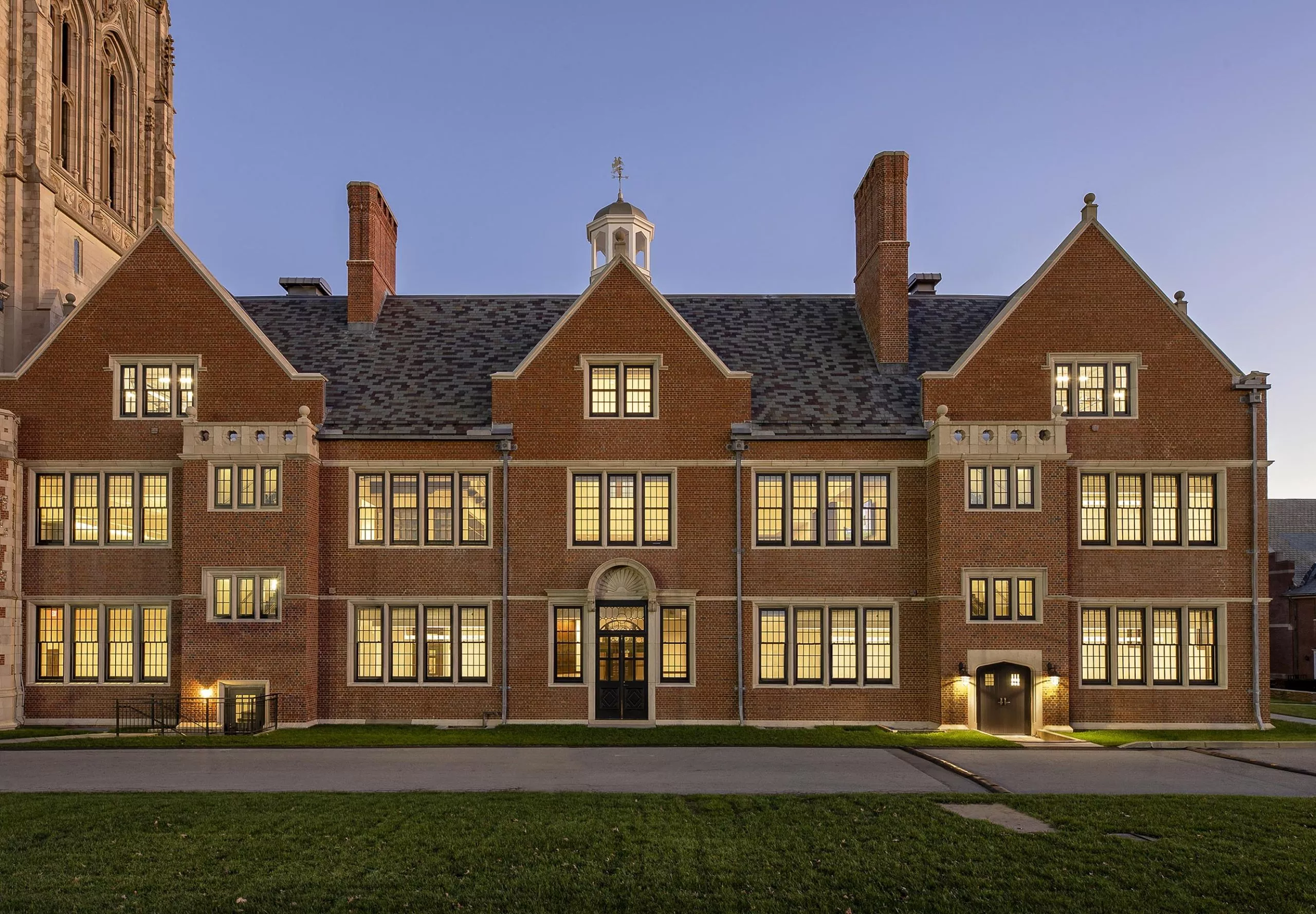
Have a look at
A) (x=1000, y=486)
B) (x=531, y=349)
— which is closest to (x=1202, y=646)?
(x=1000, y=486)

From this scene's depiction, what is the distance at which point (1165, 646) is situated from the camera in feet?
89.1

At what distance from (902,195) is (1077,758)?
58.9 feet

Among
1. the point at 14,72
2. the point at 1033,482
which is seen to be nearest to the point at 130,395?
the point at 14,72

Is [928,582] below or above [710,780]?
above

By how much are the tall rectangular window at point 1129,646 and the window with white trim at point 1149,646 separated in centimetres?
1

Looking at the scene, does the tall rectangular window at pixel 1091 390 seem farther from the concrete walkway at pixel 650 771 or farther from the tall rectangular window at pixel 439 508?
the tall rectangular window at pixel 439 508

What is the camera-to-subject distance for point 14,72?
3809 centimetres

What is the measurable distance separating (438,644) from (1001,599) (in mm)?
15820

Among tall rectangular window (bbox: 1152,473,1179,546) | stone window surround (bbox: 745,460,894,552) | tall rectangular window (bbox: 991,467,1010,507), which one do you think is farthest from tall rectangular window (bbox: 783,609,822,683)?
tall rectangular window (bbox: 1152,473,1179,546)

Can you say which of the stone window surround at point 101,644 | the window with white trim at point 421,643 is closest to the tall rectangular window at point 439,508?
the window with white trim at point 421,643

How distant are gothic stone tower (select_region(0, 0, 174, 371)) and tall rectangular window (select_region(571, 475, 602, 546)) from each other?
691 inches

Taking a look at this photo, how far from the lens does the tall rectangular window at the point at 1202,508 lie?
27.3m

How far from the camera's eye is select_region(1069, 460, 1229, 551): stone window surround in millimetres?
27109

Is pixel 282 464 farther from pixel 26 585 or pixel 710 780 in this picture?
pixel 710 780
